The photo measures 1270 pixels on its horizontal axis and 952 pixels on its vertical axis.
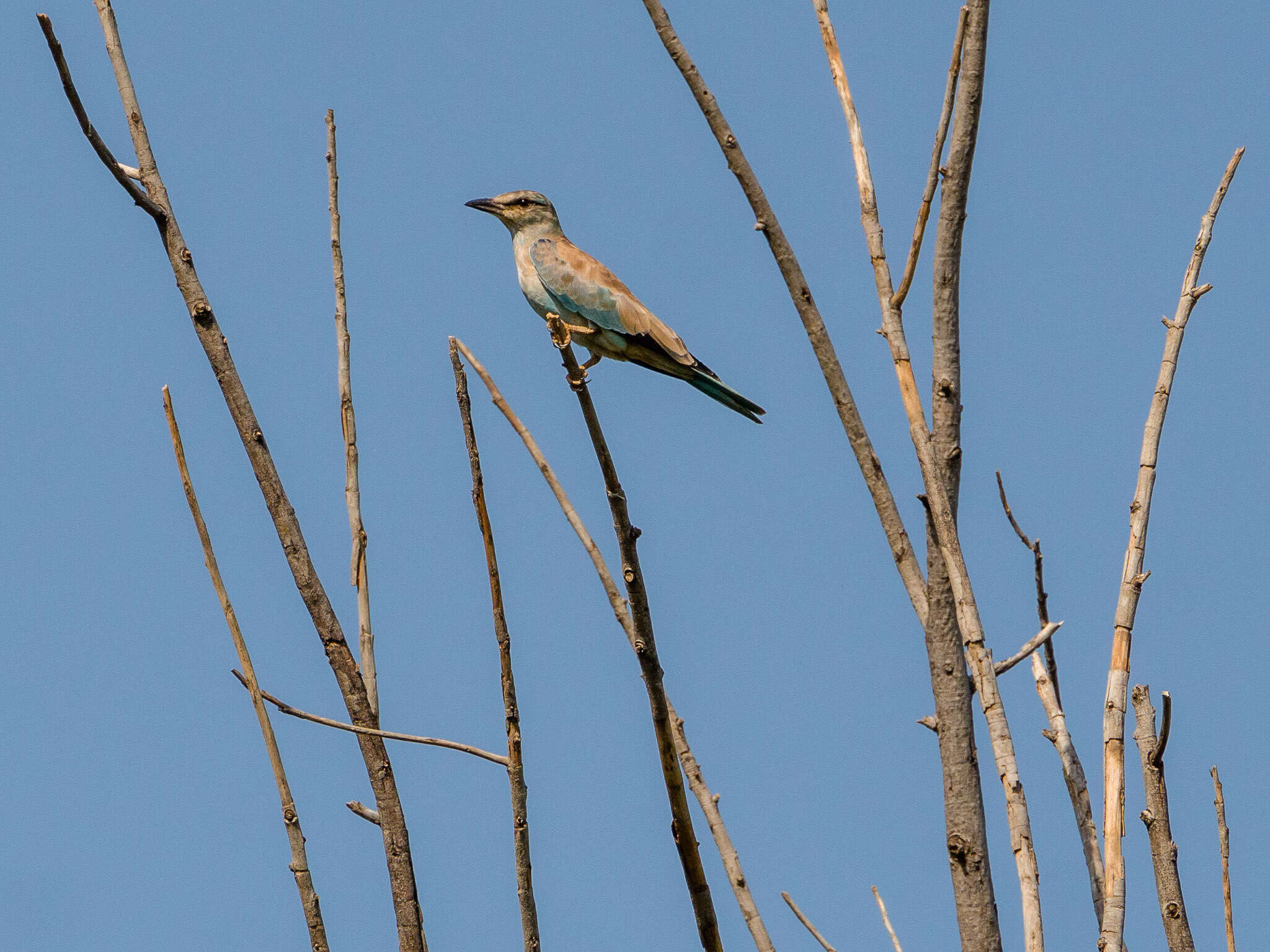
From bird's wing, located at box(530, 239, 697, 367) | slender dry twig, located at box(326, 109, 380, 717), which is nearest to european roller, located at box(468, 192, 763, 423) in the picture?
bird's wing, located at box(530, 239, 697, 367)

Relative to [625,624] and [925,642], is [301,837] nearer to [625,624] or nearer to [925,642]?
[625,624]

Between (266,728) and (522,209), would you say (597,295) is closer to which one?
(522,209)

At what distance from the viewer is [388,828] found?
3428mm

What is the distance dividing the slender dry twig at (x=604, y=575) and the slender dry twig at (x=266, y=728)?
67 centimetres

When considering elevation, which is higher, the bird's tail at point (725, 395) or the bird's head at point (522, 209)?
the bird's head at point (522, 209)

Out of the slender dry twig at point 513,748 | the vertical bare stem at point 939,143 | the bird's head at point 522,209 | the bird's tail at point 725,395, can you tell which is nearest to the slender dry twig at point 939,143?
the vertical bare stem at point 939,143

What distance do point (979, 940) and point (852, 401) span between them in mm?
1227

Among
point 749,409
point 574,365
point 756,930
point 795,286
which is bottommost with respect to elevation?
point 756,930

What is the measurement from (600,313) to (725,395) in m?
0.90

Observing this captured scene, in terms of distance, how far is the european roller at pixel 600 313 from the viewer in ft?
22.4

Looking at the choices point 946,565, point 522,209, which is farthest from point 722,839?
point 522,209

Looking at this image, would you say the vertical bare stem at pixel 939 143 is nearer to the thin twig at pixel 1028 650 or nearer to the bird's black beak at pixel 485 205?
the thin twig at pixel 1028 650

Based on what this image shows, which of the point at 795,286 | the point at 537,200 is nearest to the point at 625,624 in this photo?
the point at 795,286

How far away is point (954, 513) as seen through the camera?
3086 mm
